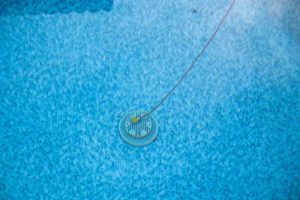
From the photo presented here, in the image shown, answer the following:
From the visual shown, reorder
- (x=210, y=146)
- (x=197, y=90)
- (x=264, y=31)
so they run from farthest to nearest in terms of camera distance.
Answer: (x=264, y=31) → (x=197, y=90) → (x=210, y=146)

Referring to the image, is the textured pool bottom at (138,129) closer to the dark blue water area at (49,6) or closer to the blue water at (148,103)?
the blue water at (148,103)

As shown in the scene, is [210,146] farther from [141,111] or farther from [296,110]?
[296,110]

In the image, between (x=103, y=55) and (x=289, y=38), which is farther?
(x=289, y=38)

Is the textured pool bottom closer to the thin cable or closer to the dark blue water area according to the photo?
the thin cable

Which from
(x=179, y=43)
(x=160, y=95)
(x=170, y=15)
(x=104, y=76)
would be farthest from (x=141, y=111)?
(x=170, y=15)

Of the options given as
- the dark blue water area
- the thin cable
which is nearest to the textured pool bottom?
the thin cable

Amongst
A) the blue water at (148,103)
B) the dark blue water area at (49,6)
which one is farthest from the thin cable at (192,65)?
the dark blue water area at (49,6)

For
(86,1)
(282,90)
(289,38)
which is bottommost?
(282,90)
